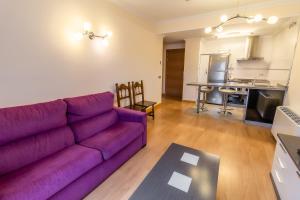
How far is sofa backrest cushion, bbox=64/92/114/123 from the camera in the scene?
2.04 metres

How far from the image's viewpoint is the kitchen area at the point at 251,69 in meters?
3.55

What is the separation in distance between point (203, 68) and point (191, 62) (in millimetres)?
543

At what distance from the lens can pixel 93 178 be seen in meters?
1.74

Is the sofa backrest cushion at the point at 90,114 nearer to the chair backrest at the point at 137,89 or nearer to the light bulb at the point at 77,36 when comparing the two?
the light bulb at the point at 77,36

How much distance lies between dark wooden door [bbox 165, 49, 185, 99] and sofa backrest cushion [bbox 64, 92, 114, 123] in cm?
486

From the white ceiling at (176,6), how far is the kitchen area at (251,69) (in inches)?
54.3

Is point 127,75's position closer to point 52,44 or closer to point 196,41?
point 52,44

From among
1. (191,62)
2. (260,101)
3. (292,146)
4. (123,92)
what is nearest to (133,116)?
(123,92)

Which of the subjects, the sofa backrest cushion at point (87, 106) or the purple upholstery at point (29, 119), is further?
the sofa backrest cushion at point (87, 106)

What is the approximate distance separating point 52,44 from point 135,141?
1.90m

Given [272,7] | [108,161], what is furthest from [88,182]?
[272,7]

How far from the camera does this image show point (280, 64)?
3.95 m

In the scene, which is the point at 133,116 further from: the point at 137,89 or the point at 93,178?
the point at 137,89

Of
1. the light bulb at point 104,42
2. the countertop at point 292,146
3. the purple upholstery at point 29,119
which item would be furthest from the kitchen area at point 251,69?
the purple upholstery at point 29,119
